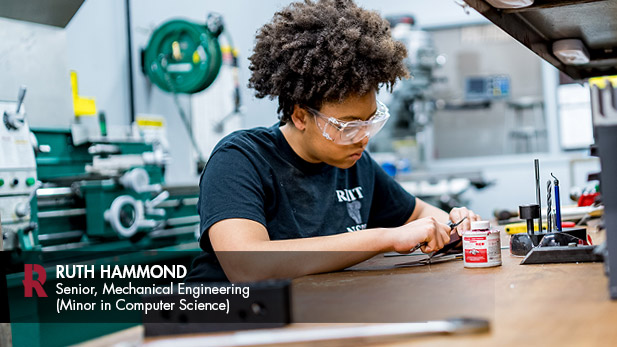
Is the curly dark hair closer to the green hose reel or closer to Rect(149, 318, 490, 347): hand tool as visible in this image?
Rect(149, 318, 490, 347): hand tool

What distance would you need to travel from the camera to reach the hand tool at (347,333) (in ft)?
2.39

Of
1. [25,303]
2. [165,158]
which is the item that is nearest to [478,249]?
[25,303]

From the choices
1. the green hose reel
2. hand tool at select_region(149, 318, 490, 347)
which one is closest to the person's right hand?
hand tool at select_region(149, 318, 490, 347)

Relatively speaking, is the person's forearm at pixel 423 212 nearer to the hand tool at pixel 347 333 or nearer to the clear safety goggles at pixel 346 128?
the clear safety goggles at pixel 346 128

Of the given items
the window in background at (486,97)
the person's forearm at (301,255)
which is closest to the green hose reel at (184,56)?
the person's forearm at (301,255)

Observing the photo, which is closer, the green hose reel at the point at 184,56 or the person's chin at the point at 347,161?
the person's chin at the point at 347,161

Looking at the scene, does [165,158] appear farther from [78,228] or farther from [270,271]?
[270,271]

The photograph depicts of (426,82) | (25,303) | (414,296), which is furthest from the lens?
(426,82)

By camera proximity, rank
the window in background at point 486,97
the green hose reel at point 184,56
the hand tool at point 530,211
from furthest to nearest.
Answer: the window in background at point 486,97
the green hose reel at point 184,56
the hand tool at point 530,211

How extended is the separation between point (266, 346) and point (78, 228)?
7.39ft

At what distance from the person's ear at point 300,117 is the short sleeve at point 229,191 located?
7.1 inches

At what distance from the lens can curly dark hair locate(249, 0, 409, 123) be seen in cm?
145

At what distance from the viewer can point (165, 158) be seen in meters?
3.21

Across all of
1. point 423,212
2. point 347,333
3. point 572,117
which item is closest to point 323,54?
point 423,212
